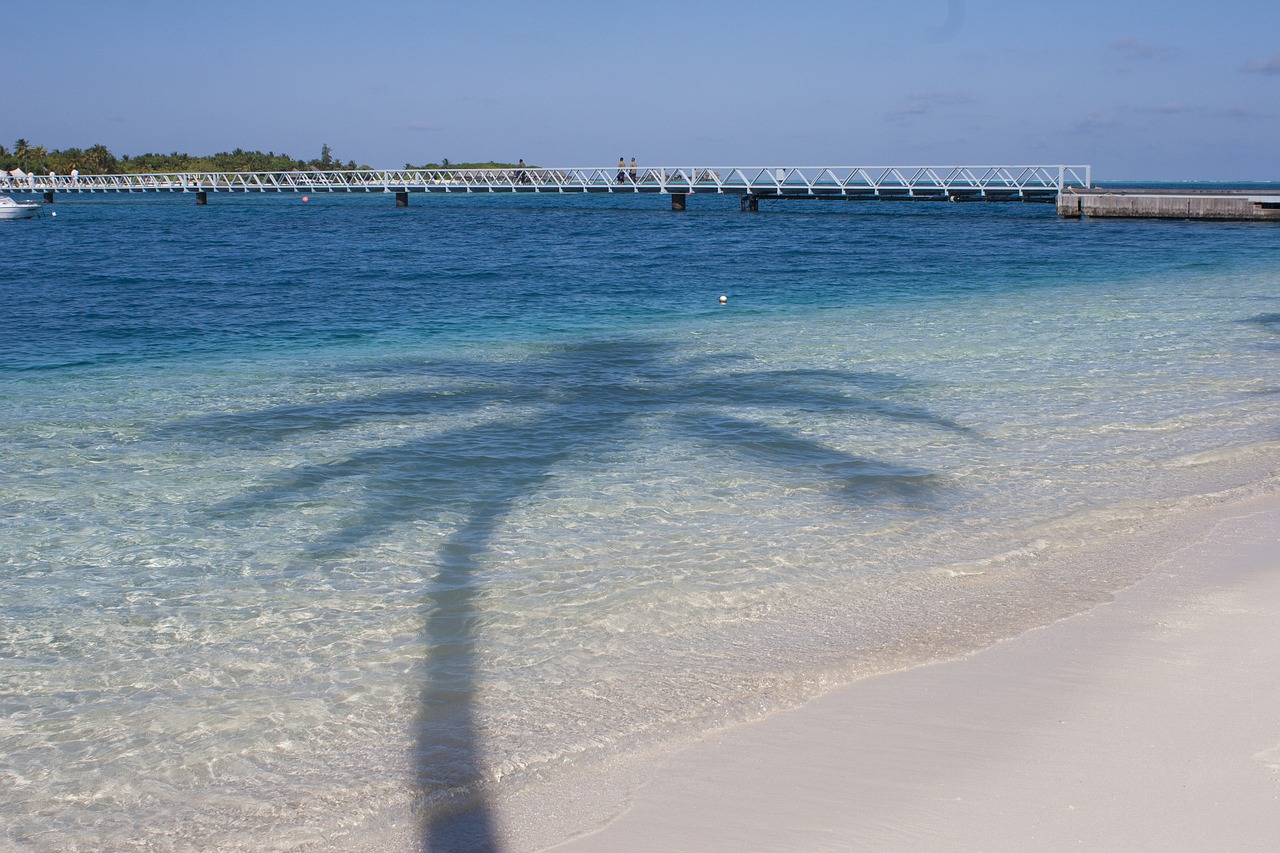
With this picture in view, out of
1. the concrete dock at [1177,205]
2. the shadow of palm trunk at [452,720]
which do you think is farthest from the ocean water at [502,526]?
the concrete dock at [1177,205]

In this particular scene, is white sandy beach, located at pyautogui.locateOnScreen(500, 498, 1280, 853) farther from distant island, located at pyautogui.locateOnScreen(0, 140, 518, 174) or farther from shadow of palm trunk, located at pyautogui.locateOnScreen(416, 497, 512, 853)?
distant island, located at pyautogui.locateOnScreen(0, 140, 518, 174)

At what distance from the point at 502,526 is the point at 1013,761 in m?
3.77

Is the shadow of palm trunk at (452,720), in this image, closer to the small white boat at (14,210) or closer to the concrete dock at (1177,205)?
the concrete dock at (1177,205)

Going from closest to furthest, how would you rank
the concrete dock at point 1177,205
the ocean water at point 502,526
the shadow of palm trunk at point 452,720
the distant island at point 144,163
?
the shadow of palm trunk at point 452,720
the ocean water at point 502,526
the concrete dock at point 1177,205
the distant island at point 144,163

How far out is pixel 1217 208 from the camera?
45625 millimetres

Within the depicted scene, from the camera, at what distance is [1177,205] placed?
4625 centimetres

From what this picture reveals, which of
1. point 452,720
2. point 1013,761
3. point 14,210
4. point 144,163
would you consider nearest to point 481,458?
point 452,720

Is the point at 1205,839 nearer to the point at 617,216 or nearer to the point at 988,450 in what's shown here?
the point at 988,450

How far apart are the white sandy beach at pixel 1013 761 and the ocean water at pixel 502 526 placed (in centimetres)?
29

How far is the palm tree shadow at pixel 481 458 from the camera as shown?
4102 mm

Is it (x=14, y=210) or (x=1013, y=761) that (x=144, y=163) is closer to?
(x=14, y=210)

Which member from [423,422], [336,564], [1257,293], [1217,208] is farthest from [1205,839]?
[1217,208]

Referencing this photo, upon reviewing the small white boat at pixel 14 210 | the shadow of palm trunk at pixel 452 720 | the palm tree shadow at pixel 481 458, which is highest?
the small white boat at pixel 14 210

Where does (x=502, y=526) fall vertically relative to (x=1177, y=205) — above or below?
below
